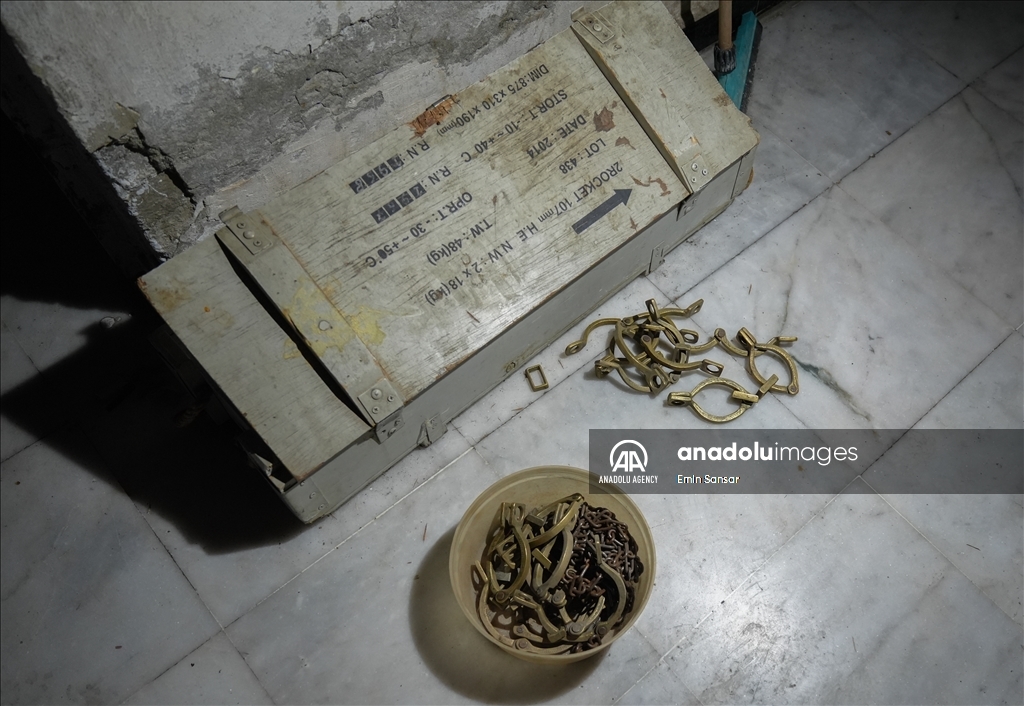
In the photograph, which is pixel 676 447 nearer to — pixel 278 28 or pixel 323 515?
pixel 323 515

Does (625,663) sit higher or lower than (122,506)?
lower

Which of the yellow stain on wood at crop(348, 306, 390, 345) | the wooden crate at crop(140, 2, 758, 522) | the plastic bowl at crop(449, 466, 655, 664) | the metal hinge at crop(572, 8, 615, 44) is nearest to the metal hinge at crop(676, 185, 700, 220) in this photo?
the wooden crate at crop(140, 2, 758, 522)

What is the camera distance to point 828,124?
3152mm

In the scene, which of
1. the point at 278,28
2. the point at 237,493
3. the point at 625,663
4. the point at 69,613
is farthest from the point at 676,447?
the point at 69,613

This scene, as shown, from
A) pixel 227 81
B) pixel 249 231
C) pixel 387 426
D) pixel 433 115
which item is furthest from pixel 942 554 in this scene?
pixel 227 81

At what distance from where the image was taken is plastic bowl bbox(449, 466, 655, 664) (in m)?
2.27

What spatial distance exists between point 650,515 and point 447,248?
946 mm

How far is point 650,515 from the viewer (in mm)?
2541

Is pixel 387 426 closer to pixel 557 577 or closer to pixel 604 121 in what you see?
pixel 557 577

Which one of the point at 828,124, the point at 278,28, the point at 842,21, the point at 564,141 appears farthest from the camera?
the point at 842,21

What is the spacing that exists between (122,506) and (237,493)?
330 millimetres

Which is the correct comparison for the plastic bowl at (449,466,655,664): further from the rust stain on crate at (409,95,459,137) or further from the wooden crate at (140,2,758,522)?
the rust stain on crate at (409,95,459,137)

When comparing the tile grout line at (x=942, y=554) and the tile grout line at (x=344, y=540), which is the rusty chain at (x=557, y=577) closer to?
the tile grout line at (x=344, y=540)

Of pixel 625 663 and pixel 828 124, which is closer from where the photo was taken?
pixel 625 663
